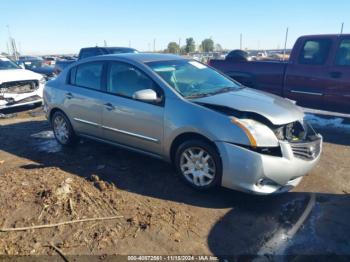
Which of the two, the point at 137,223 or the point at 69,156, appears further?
the point at 69,156

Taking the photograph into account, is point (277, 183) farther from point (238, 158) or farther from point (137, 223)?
point (137, 223)

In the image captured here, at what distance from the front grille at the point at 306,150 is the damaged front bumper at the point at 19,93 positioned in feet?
24.8

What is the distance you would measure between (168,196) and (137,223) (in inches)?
29.1

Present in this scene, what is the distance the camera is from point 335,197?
4191mm

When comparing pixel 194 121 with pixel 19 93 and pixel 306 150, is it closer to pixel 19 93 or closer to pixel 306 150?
pixel 306 150

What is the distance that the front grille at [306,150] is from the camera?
3896 millimetres

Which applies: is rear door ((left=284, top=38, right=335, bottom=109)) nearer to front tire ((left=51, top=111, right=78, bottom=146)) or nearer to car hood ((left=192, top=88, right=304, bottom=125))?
car hood ((left=192, top=88, right=304, bottom=125))

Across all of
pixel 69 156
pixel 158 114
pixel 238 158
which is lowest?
pixel 69 156

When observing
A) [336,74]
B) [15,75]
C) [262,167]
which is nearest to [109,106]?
[262,167]

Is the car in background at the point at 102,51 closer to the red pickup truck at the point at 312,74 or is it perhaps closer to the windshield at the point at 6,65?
Result: the windshield at the point at 6,65

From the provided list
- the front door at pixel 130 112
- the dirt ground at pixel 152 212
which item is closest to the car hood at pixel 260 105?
the front door at pixel 130 112

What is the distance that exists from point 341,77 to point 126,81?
4525mm

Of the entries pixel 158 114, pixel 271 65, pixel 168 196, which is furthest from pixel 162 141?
pixel 271 65

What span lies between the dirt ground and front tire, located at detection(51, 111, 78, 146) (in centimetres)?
69
